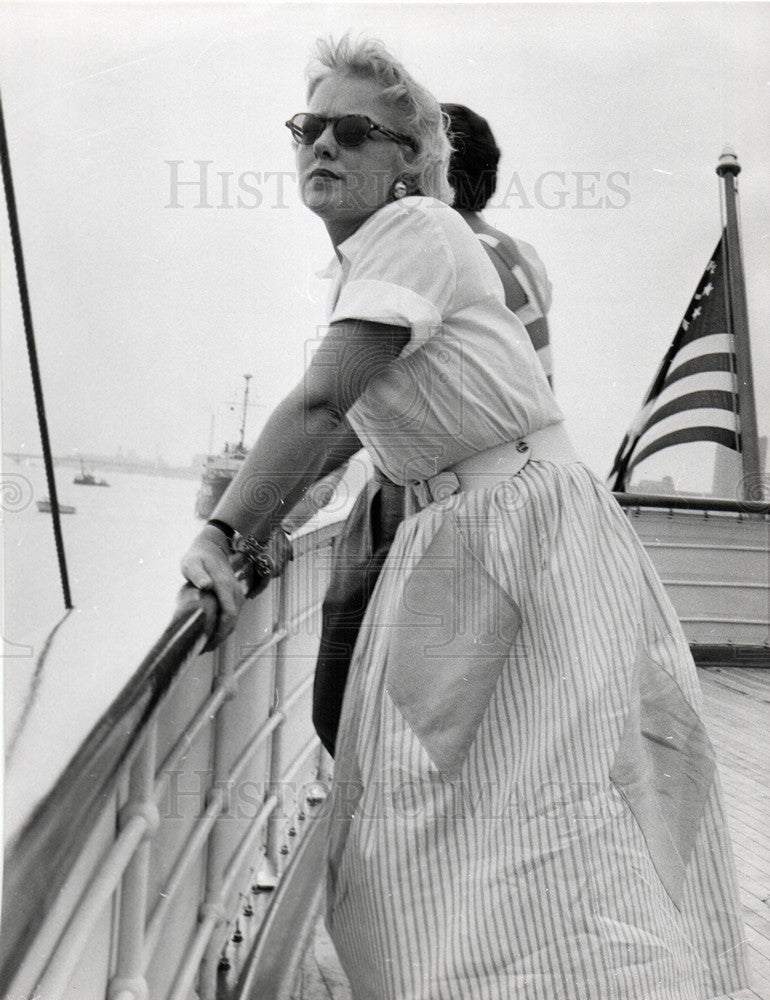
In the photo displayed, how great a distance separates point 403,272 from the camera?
3.20ft

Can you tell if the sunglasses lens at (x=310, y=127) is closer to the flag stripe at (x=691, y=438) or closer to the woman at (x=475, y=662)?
the woman at (x=475, y=662)

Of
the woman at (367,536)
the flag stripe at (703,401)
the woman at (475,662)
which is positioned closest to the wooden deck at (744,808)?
the woman at (367,536)

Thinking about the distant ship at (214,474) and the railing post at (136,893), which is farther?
the distant ship at (214,474)

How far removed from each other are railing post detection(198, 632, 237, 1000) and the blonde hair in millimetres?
678

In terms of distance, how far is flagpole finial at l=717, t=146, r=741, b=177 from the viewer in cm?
181

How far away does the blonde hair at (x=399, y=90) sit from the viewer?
43.6 inches

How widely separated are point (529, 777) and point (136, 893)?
1.31 feet

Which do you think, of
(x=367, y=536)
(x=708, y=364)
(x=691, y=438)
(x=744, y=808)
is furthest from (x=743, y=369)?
(x=367, y=536)

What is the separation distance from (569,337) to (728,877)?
887 mm

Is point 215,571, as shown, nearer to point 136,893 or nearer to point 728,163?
point 136,893

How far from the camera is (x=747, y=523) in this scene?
534 centimetres

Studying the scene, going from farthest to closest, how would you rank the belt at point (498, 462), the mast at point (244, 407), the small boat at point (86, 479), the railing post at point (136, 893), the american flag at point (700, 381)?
the american flag at point (700, 381), the small boat at point (86, 479), the mast at point (244, 407), the belt at point (498, 462), the railing post at point (136, 893)

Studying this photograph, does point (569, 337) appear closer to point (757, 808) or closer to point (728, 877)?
point (728, 877)

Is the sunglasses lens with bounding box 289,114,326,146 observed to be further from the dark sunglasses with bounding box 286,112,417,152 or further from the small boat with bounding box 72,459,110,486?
the small boat with bounding box 72,459,110,486
